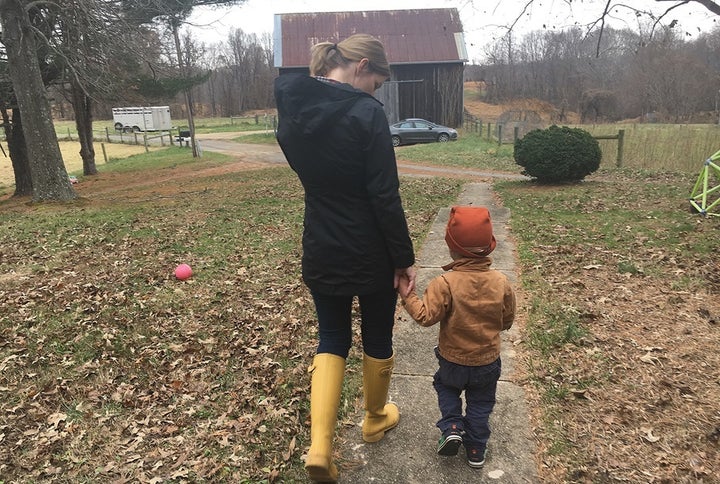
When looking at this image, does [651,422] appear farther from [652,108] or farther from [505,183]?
[652,108]

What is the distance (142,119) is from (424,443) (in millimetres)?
50371

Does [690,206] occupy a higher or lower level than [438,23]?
lower

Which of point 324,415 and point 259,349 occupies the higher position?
point 324,415

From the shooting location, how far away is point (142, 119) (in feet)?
155

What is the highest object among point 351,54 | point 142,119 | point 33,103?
point 142,119

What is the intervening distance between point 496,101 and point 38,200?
49.8m

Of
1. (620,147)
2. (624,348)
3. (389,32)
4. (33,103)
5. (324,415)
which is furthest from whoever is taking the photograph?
(389,32)

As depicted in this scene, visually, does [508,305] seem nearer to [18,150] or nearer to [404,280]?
[404,280]

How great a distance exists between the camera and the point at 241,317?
4711 millimetres

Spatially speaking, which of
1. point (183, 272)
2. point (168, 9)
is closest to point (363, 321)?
point (183, 272)

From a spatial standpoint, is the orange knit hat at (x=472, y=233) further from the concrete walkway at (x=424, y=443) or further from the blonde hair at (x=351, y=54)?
the concrete walkway at (x=424, y=443)

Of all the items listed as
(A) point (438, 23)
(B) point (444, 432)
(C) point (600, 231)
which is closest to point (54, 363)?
(B) point (444, 432)

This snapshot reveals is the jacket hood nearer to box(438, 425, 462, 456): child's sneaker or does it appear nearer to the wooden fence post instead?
box(438, 425, 462, 456): child's sneaker

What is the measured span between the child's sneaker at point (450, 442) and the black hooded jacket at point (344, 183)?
0.81 m
